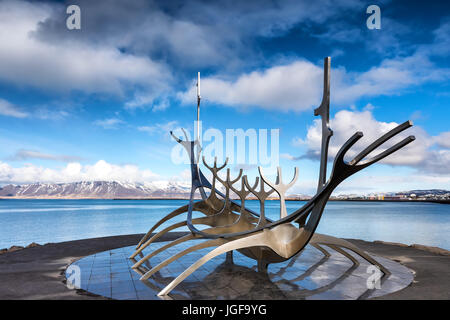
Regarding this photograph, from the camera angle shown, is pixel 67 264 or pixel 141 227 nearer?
pixel 67 264

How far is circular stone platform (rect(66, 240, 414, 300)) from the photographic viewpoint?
776 cm

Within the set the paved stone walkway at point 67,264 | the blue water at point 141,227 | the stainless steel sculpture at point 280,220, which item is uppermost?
the stainless steel sculpture at point 280,220

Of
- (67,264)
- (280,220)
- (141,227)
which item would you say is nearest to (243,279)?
(280,220)

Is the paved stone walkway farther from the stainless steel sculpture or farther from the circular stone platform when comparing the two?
the stainless steel sculpture

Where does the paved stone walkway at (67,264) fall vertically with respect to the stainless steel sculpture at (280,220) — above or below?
below

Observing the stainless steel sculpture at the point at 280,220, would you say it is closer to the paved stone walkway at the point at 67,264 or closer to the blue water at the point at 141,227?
the paved stone walkway at the point at 67,264

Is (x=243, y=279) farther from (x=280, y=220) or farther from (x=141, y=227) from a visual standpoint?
(x=141, y=227)

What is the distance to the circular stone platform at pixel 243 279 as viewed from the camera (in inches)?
306

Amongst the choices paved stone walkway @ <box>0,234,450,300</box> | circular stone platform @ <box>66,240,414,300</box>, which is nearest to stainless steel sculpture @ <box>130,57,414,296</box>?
circular stone platform @ <box>66,240,414,300</box>

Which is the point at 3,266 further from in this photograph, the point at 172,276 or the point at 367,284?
the point at 367,284

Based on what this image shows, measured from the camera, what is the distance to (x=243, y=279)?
916 cm

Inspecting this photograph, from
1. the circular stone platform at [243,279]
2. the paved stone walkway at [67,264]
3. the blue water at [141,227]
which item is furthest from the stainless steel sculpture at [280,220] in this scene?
the blue water at [141,227]
